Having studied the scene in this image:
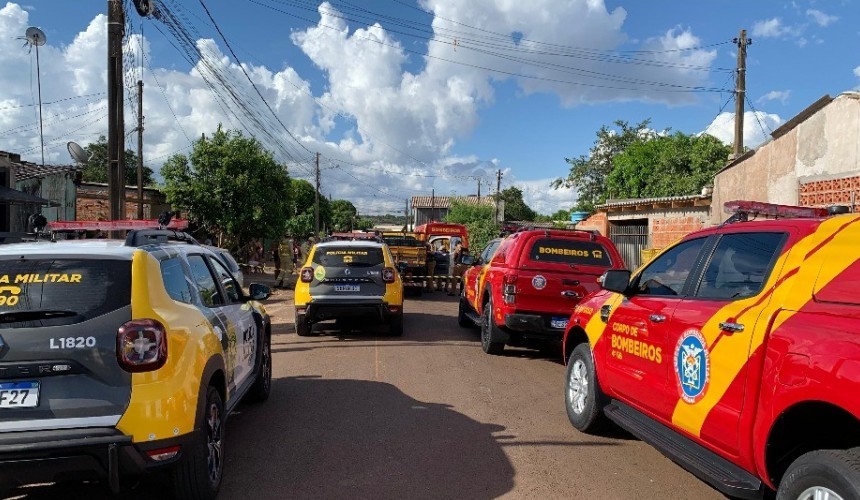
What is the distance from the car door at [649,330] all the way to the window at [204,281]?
3047 mm

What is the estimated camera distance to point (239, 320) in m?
5.27

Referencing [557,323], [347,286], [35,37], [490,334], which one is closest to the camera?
[557,323]

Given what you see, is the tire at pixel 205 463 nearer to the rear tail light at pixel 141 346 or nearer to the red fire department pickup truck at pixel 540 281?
the rear tail light at pixel 141 346

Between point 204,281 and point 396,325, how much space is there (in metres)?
5.91

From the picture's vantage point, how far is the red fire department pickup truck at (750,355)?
8.80 ft

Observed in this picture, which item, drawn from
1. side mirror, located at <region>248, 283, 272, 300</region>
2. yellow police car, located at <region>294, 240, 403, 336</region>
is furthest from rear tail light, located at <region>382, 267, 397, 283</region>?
side mirror, located at <region>248, 283, 272, 300</region>

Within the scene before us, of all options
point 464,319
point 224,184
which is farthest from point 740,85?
point 224,184

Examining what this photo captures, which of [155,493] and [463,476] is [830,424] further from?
[155,493]

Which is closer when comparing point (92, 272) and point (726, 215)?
point (92, 272)

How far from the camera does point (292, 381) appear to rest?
292 inches

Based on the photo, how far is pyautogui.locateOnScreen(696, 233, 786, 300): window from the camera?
3.51 m

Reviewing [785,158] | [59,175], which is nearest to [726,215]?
[785,158]

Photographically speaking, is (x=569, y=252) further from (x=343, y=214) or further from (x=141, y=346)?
(x=343, y=214)

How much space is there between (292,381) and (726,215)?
42.6 ft
